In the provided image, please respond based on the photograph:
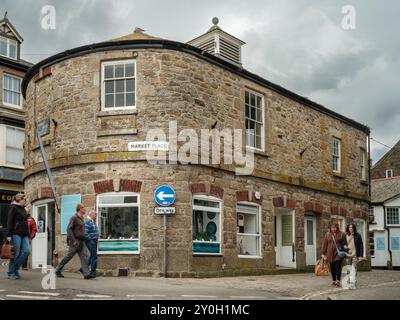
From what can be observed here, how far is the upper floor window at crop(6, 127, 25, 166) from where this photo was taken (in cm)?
3341

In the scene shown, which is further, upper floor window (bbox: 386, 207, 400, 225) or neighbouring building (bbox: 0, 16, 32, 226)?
upper floor window (bbox: 386, 207, 400, 225)

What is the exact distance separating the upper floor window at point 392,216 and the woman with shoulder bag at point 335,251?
30.3 m

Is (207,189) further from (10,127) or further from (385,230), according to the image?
(385,230)

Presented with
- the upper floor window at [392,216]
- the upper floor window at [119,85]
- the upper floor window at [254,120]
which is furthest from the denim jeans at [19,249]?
the upper floor window at [392,216]

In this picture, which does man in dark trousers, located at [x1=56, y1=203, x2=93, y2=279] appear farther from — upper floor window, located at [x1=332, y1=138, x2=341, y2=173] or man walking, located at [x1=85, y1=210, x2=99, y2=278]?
upper floor window, located at [x1=332, y1=138, x2=341, y2=173]

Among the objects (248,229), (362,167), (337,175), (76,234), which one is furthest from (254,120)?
(362,167)

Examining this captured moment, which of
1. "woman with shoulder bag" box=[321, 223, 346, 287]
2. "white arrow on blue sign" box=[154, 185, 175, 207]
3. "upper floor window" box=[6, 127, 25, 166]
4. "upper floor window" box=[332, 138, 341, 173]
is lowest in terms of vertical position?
"woman with shoulder bag" box=[321, 223, 346, 287]

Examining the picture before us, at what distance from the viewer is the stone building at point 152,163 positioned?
18.1 meters

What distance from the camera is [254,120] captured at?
22031 millimetres

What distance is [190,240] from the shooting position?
18.1 meters

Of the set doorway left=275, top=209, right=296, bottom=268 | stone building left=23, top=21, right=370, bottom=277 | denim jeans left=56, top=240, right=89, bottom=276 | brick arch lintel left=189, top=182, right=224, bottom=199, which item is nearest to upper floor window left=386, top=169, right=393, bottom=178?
doorway left=275, top=209, right=296, bottom=268

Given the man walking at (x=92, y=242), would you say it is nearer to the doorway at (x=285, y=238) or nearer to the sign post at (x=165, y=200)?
the sign post at (x=165, y=200)

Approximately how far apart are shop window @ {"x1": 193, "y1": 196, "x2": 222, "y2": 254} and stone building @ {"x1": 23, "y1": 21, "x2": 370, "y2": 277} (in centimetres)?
3

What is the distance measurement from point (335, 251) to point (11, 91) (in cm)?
2349
